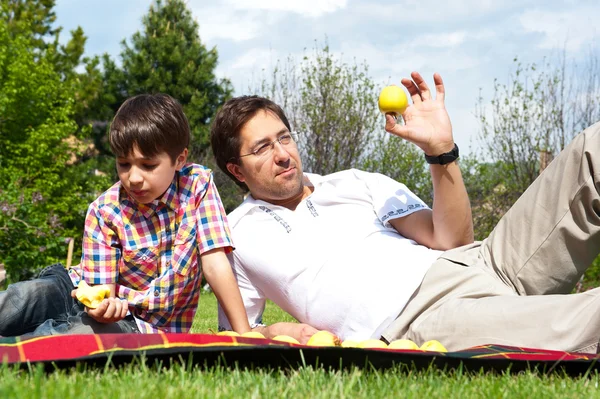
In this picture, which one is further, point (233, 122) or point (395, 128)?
point (233, 122)

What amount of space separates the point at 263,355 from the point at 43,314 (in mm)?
1668

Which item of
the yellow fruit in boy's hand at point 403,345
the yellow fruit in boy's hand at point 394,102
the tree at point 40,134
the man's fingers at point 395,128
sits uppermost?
the tree at point 40,134

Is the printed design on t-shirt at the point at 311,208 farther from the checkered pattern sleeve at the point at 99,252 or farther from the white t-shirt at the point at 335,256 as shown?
the checkered pattern sleeve at the point at 99,252

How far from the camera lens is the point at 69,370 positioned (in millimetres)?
2057

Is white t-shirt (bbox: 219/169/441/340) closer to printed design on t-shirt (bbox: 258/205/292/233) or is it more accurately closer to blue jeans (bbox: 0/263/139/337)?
printed design on t-shirt (bbox: 258/205/292/233)

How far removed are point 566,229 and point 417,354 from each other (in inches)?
49.3

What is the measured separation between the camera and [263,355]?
220cm

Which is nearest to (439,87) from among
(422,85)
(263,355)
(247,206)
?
(422,85)

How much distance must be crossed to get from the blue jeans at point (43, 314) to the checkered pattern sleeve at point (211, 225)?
22.7 inches

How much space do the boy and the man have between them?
261mm

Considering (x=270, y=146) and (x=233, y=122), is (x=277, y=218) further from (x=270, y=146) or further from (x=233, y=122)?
(x=233, y=122)

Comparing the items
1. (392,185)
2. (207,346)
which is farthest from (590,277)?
(207,346)

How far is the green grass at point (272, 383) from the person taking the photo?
1726 millimetres

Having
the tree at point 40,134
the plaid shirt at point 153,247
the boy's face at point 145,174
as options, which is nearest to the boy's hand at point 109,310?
the plaid shirt at point 153,247
